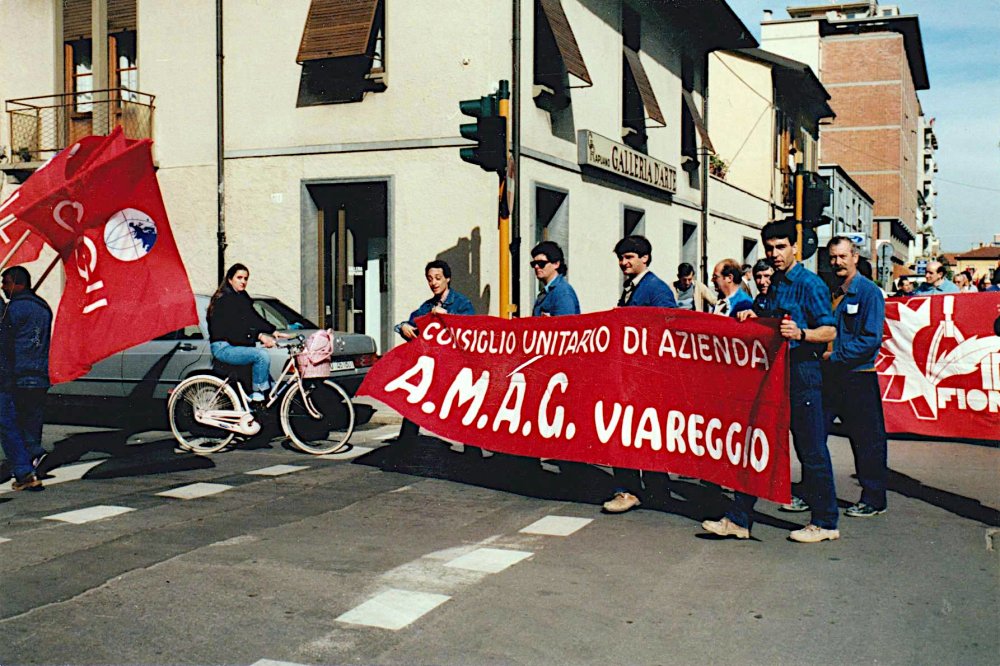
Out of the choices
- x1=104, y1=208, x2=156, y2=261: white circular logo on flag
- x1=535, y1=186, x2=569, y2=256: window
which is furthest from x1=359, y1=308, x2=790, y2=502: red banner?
x1=535, y1=186, x2=569, y2=256: window

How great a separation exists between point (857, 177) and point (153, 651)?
80.4 m

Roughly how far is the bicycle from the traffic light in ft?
9.48

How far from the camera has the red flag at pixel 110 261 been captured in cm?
754

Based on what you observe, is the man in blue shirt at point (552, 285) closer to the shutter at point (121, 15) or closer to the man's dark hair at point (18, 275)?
the man's dark hair at point (18, 275)

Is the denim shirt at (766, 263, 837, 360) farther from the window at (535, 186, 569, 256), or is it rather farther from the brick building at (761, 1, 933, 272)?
the brick building at (761, 1, 933, 272)

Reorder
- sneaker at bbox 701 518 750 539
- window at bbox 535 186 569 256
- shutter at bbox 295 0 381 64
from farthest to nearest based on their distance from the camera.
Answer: window at bbox 535 186 569 256 → shutter at bbox 295 0 381 64 → sneaker at bbox 701 518 750 539

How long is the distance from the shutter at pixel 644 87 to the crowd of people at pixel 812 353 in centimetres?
1162

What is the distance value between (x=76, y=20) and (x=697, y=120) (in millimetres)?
13225

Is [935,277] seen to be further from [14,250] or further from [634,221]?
[14,250]

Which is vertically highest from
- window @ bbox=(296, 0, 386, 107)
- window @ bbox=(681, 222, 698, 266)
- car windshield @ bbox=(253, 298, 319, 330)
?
window @ bbox=(296, 0, 386, 107)

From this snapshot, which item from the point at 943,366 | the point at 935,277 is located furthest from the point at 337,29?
the point at 943,366

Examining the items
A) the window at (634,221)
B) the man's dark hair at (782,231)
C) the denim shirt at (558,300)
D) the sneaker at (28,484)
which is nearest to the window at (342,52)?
the window at (634,221)

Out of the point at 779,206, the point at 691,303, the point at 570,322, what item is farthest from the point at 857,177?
the point at 570,322

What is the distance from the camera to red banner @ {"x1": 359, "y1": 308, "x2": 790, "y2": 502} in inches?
255
